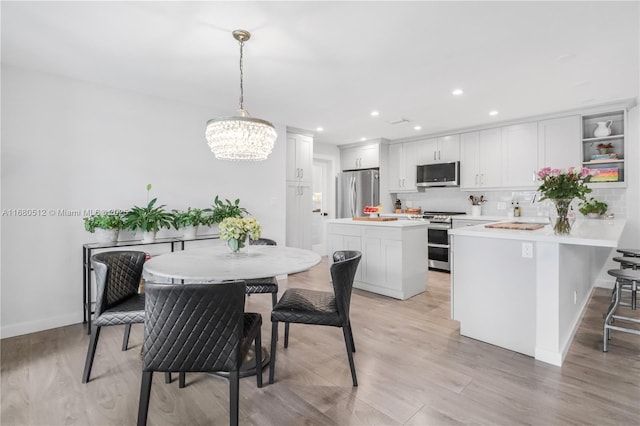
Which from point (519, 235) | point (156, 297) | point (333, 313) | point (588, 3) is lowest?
point (333, 313)

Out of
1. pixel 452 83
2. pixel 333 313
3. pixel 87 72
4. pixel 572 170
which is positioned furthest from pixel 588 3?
pixel 87 72

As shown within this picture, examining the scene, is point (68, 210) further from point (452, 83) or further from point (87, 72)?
point (452, 83)

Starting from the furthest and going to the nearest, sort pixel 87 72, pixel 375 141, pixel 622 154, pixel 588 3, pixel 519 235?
1. pixel 375 141
2. pixel 622 154
3. pixel 87 72
4. pixel 519 235
5. pixel 588 3

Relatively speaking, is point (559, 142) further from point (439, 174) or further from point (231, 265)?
point (231, 265)

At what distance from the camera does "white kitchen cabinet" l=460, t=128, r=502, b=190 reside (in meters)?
4.93

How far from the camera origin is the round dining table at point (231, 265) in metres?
1.75

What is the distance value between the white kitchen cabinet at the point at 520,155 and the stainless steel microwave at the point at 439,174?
715mm

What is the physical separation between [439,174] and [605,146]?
2185 millimetres

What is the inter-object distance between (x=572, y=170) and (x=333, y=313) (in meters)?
2.18

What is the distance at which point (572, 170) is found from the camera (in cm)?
244

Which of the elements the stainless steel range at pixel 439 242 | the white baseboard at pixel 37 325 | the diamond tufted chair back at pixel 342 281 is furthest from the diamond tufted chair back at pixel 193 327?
the stainless steel range at pixel 439 242

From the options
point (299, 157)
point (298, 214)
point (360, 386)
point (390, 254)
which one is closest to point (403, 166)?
point (299, 157)

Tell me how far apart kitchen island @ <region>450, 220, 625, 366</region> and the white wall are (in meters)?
3.24

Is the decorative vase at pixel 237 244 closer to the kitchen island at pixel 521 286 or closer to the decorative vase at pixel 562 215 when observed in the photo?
the kitchen island at pixel 521 286
